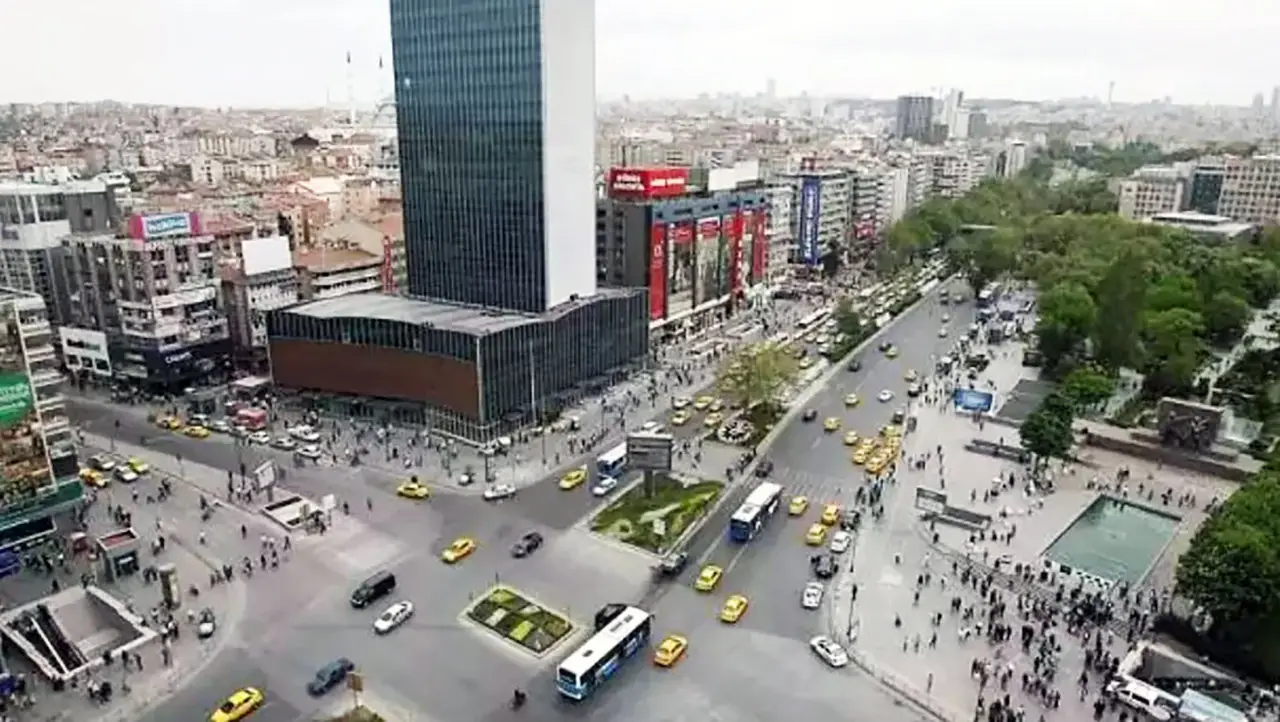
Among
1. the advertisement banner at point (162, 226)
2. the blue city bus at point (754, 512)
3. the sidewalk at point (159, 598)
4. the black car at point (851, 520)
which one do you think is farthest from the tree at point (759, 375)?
the advertisement banner at point (162, 226)

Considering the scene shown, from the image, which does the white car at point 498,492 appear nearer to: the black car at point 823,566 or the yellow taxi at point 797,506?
the yellow taxi at point 797,506

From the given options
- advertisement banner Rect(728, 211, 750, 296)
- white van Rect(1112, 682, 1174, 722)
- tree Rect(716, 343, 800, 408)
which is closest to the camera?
white van Rect(1112, 682, 1174, 722)

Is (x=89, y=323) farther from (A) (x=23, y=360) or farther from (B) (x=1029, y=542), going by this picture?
(B) (x=1029, y=542)

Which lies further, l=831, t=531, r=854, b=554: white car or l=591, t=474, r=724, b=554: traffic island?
l=591, t=474, r=724, b=554: traffic island

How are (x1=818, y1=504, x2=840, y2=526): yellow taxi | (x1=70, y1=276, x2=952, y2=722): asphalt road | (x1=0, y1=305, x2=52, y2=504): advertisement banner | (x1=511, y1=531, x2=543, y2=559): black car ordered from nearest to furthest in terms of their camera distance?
(x1=70, y1=276, x2=952, y2=722): asphalt road
(x1=0, y1=305, x2=52, y2=504): advertisement banner
(x1=511, y1=531, x2=543, y2=559): black car
(x1=818, y1=504, x2=840, y2=526): yellow taxi

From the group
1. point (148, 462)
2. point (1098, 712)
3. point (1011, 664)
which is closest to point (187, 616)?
point (148, 462)

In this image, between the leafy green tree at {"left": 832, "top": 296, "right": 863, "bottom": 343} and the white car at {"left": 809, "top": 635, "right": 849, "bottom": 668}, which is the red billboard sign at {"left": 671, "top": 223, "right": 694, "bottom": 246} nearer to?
the leafy green tree at {"left": 832, "top": 296, "right": 863, "bottom": 343}

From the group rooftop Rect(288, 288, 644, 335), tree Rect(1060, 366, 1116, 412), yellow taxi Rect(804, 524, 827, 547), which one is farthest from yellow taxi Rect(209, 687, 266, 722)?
tree Rect(1060, 366, 1116, 412)
